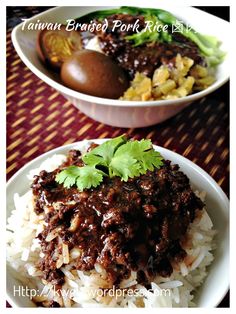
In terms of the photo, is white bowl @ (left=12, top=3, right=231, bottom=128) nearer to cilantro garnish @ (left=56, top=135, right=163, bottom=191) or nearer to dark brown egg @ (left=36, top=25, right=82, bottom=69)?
dark brown egg @ (left=36, top=25, right=82, bottom=69)

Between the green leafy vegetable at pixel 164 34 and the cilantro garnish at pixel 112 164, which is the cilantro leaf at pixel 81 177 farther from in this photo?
the green leafy vegetable at pixel 164 34

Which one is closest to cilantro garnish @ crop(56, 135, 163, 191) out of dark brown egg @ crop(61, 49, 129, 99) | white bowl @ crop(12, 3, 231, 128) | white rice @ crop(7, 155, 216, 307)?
white rice @ crop(7, 155, 216, 307)

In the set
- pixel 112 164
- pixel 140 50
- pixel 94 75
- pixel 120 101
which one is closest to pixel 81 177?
pixel 112 164

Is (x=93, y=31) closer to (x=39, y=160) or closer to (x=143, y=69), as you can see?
(x=143, y=69)

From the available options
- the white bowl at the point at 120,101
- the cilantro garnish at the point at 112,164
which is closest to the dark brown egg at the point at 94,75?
the white bowl at the point at 120,101
